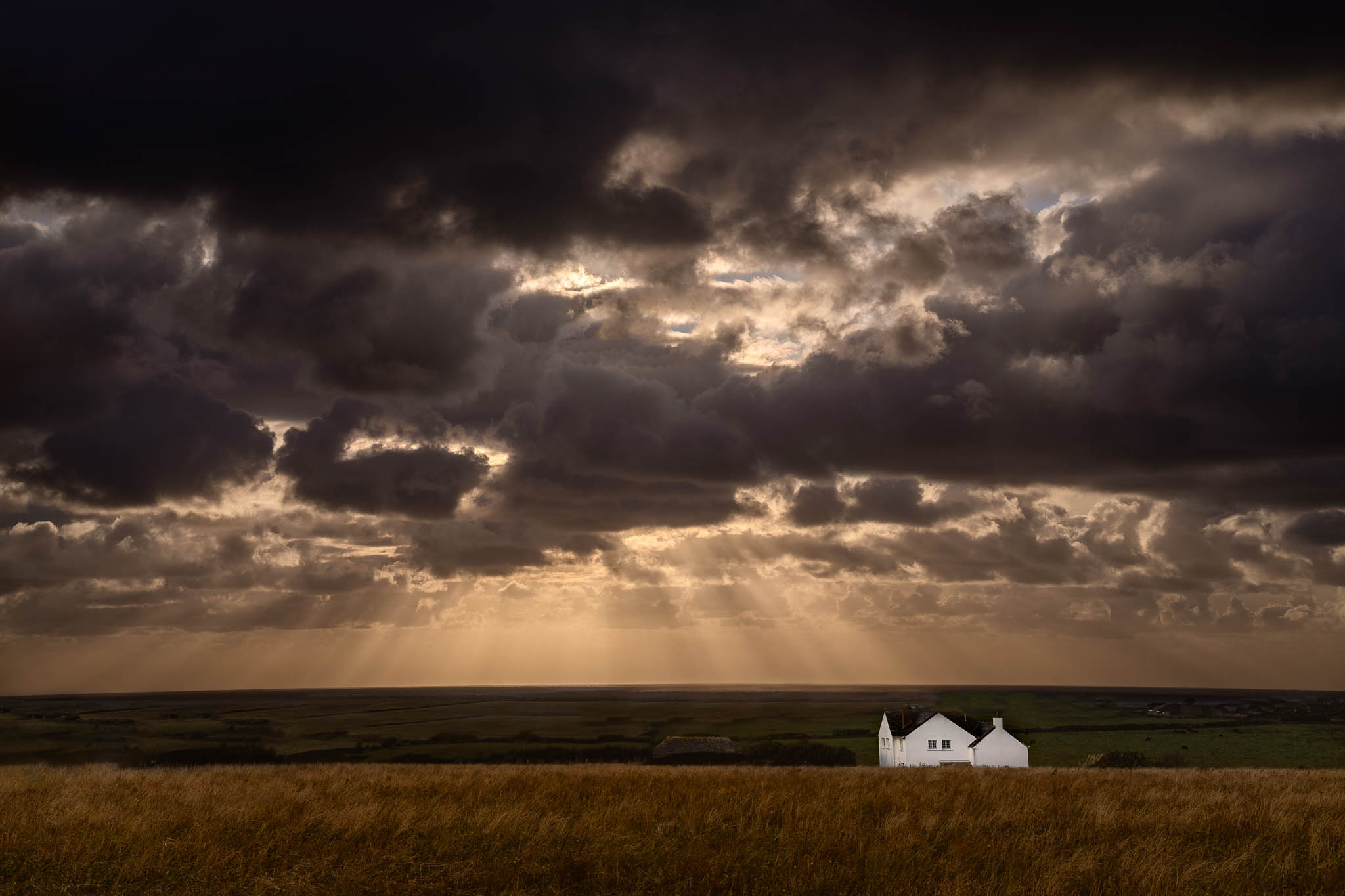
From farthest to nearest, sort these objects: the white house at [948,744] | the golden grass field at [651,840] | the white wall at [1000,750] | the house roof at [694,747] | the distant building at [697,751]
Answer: the house roof at [694,747] → the distant building at [697,751] → the white house at [948,744] → the white wall at [1000,750] → the golden grass field at [651,840]

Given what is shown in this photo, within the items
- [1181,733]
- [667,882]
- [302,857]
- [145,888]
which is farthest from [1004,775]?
[1181,733]

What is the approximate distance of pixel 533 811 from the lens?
1686 cm

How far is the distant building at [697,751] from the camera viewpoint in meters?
97.6

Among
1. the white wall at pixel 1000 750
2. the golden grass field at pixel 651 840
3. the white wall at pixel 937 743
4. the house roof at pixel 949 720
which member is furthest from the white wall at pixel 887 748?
the golden grass field at pixel 651 840

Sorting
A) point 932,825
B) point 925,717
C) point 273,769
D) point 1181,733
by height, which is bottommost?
point 1181,733

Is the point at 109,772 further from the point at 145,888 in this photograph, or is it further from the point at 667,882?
the point at 667,882

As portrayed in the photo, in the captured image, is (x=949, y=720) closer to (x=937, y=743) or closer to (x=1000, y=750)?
(x=937, y=743)

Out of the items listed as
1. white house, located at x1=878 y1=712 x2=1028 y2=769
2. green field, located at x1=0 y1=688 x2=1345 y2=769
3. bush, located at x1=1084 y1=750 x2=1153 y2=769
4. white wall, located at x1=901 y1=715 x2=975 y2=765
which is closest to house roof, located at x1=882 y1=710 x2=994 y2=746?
white house, located at x1=878 y1=712 x2=1028 y2=769

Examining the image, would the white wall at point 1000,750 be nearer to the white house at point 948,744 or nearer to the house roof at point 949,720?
the white house at point 948,744

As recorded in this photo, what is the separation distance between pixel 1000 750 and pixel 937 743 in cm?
494

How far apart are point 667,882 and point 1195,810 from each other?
11971 millimetres

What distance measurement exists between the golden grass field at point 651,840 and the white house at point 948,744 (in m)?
54.1

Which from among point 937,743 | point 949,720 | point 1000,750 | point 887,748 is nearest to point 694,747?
point 887,748

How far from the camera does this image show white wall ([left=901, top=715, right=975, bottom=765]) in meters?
74.4
